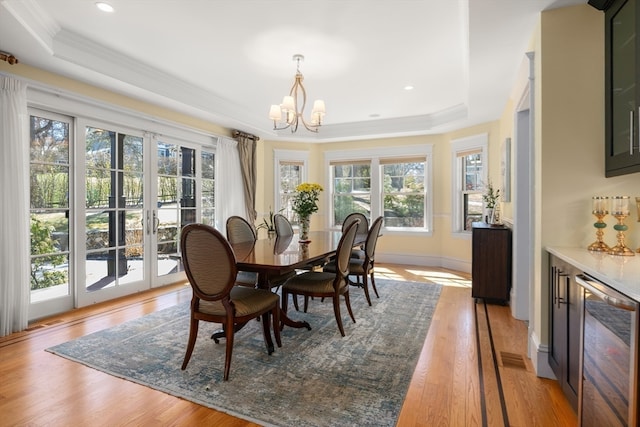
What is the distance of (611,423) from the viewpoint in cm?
120

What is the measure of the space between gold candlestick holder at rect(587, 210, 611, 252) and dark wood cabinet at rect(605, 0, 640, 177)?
9.9 inches

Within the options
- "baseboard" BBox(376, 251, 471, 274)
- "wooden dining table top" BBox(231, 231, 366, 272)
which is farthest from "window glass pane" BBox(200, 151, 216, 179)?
"baseboard" BBox(376, 251, 471, 274)

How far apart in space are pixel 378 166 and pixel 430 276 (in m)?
2.31

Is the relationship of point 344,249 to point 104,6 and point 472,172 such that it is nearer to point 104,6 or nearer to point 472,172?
point 104,6

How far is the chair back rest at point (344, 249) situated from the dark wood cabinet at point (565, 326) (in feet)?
4.62

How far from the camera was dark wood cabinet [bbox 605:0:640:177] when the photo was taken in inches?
67.0

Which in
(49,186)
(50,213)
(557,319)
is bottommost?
(557,319)

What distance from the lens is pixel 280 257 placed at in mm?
2564

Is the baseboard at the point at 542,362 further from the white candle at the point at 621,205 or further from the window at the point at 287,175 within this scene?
the window at the point at 287,175

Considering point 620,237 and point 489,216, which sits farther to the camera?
point 489,216

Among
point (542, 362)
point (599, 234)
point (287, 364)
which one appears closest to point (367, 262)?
point (287, 364)

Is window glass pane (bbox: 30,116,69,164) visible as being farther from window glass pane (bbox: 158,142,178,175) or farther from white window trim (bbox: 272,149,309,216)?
white window trim (bbox: 272,149,309,216)

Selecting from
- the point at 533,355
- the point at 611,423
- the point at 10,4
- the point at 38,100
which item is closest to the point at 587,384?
the point at 611,423

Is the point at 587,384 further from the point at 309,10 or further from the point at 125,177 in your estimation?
the point at 125,177
